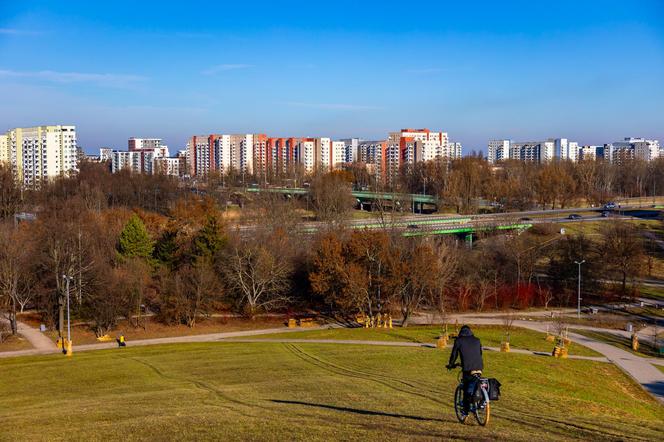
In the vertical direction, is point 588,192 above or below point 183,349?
above

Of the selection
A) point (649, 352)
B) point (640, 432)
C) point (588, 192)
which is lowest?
point (649, 352)

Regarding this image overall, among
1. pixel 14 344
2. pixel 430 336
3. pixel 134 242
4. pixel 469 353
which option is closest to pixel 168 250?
pixel 134 242

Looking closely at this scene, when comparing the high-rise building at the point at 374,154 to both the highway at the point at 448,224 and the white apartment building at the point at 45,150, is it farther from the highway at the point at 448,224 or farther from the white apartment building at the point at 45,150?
the highway at the point at 448,224

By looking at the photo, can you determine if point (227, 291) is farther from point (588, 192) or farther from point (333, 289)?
point (588, 192)

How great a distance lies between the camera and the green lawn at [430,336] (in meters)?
31.0

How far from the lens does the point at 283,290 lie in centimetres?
4397

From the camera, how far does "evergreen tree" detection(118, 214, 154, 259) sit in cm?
4597

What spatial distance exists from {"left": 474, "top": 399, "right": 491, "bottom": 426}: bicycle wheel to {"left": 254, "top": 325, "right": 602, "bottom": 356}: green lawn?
19849 mm

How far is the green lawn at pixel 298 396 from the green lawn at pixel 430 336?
363 cm

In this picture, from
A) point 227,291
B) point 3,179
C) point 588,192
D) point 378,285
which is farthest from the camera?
point 588,192

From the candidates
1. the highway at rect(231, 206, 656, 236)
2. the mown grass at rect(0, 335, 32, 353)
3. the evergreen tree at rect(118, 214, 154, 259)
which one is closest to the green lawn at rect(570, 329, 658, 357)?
the highway at rect(231, 206, 656, 236)

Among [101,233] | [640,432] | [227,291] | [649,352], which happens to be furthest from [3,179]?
[640,432]

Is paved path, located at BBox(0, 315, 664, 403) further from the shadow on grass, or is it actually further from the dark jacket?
the dark jacket

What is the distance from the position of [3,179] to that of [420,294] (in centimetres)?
5806
